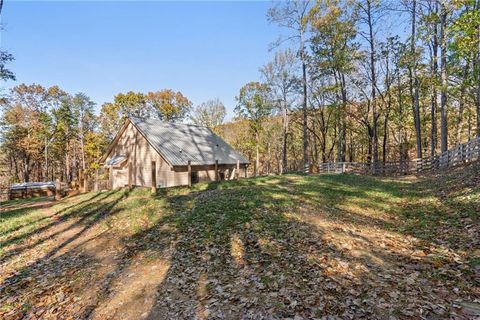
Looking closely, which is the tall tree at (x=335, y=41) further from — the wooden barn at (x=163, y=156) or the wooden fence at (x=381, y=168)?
the wooden barn at (x=163, y=156)

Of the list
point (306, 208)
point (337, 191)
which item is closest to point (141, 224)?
point (306, 208)

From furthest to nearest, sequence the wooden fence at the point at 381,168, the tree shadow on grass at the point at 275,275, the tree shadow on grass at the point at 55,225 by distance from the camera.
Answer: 1. the wooden fence at the point at 381,168
2. the tree shadow on grass at the point at 55,225
3. the tree shadow on grass at the point at 275,275

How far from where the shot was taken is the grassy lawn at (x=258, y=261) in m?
4.04

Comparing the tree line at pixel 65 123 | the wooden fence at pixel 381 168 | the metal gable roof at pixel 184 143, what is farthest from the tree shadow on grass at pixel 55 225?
the tree line at pixel 65 123

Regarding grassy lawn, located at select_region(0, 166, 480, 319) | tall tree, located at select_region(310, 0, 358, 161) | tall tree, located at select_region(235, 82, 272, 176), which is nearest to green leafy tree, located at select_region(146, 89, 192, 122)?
tall tree, located at select_region(235, 82, 272, 176)

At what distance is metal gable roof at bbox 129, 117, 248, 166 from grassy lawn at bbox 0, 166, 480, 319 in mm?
11260

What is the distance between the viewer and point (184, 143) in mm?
24016

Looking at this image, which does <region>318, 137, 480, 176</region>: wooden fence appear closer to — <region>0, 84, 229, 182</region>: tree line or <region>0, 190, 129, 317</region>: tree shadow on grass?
<region>0, 190, 129, 317</region>: tree shadow on grass

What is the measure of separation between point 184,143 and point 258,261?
776 inches

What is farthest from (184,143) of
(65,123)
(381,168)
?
(65,123)

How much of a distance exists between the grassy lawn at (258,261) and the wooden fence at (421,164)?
5.79m

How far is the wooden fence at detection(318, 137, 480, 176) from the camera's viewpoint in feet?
47.1

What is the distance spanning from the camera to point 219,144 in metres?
27.7

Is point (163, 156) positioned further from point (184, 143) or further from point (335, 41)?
point (335, 41)
